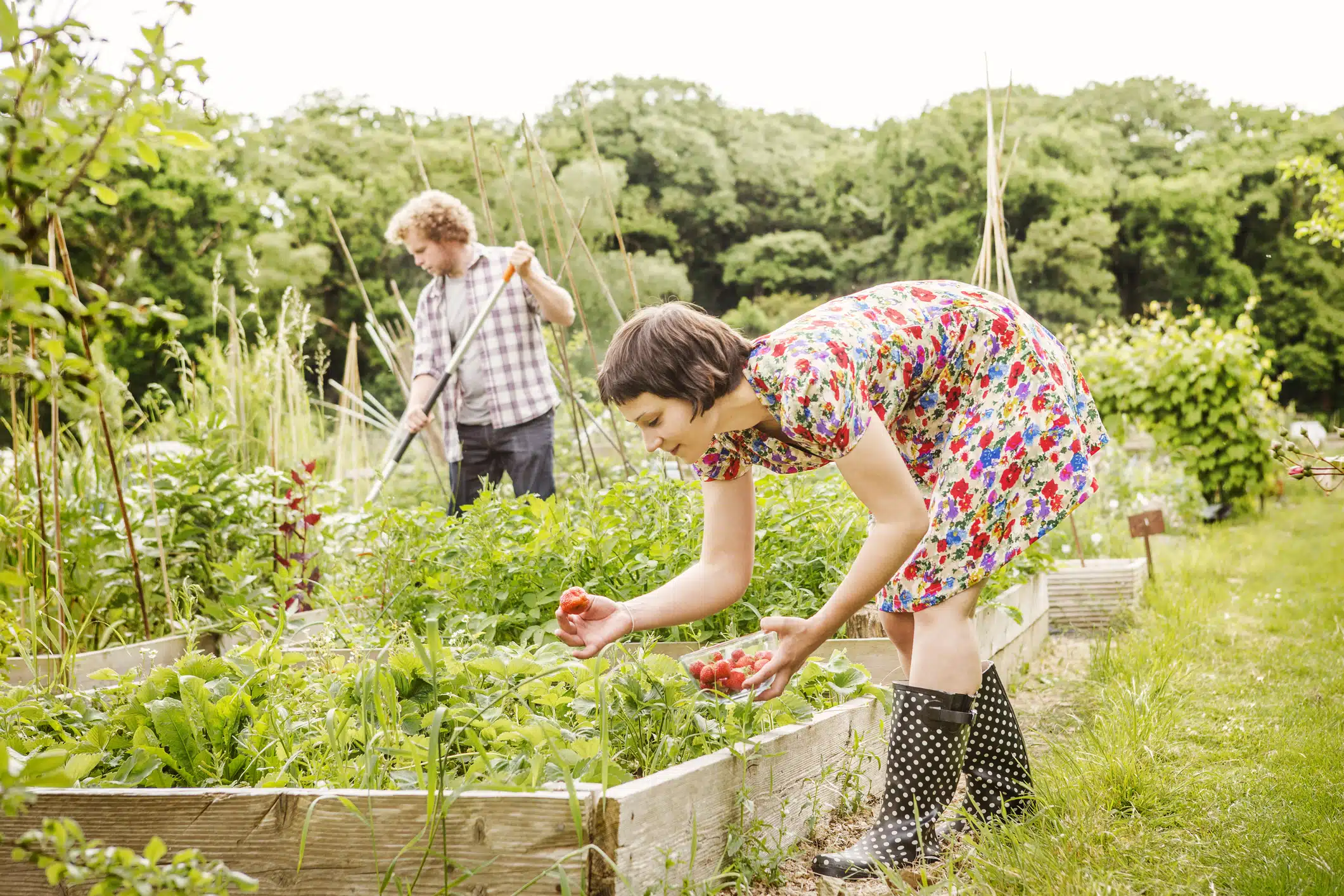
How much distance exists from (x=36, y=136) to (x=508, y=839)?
3.00ft

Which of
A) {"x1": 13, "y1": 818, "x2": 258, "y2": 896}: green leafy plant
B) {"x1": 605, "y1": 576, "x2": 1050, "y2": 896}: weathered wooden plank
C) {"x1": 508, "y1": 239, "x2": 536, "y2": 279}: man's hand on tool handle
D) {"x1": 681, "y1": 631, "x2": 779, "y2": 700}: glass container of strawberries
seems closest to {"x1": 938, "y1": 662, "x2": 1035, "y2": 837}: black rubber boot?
{"x1": 605, "y1": 576, "x2": 1050, "y2": 896}: weathered wooden plank

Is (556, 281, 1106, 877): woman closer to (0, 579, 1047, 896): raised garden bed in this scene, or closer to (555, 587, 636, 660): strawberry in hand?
(555, 587, 636, 660): strawberry in hand

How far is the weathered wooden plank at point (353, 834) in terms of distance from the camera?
1.29 metres

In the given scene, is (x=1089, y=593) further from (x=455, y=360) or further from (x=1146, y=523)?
(x=455, y=360)

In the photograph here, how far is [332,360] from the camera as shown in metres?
20.5

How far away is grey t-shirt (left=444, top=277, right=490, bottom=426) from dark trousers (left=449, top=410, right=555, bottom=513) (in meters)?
0.04

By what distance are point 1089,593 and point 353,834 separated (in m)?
3.24

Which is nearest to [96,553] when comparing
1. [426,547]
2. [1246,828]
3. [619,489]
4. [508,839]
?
[426,547]

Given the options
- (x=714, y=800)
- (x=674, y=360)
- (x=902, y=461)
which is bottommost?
(x=714, y=800)

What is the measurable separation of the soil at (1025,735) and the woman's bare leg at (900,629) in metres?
0.32

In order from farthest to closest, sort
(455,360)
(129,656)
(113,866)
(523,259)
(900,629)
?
(455,360) → (523,259) → (129,656) → (900,629) → (113,866)

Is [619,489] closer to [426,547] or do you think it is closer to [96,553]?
[426,547]

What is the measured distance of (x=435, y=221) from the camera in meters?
3.96

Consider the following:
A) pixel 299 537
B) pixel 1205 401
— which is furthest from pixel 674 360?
pixel 1205 401
